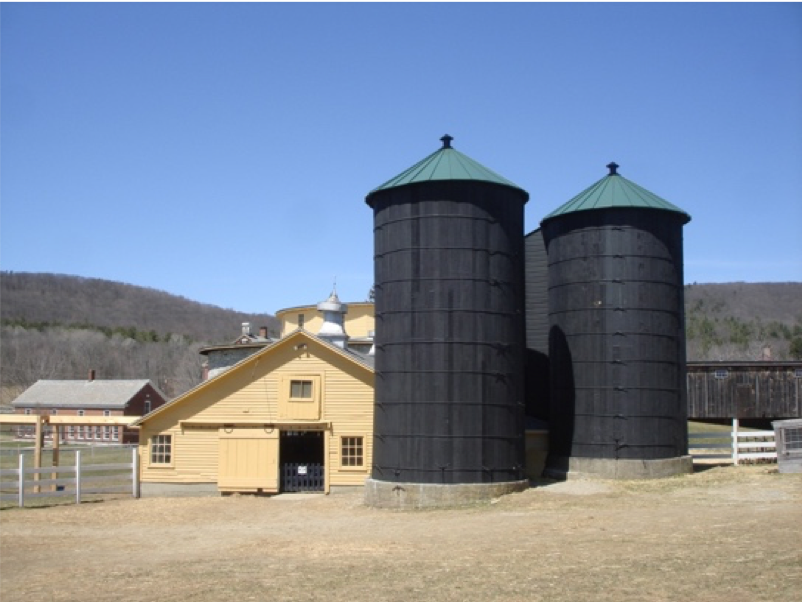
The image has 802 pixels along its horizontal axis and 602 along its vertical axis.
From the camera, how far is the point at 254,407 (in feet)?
89.8

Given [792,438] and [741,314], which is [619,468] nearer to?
[792,438]

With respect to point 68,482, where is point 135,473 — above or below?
above

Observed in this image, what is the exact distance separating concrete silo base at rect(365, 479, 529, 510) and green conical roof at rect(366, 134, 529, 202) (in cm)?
753

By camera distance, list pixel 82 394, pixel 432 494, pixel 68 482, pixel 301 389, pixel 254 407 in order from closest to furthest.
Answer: pixel 432 494 → pixel 68 482 → pixel 301 389 → pixel 254 407 → pixel 82 394

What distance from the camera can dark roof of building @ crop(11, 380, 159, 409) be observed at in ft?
243

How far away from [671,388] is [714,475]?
2.60 metres

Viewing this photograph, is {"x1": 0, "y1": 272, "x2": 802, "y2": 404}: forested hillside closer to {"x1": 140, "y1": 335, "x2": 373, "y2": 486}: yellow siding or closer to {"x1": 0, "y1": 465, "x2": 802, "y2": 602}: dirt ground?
{"x1": 140, "y1": 335, "x2": 373, "y2": 486}: yellow siding

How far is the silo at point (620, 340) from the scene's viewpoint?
2539 centimetres

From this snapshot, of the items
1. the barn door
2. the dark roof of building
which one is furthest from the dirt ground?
the dark roof of building

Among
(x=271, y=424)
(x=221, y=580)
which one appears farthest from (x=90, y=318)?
(x=221, y=580)

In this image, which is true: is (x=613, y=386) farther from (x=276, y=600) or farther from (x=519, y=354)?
(x=276, y=600)

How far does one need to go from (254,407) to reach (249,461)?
1.57 metres

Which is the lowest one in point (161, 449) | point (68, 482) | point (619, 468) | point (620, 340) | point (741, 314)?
point (68, 482)

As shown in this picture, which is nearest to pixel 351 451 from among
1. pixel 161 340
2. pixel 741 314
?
pixel 161 340
